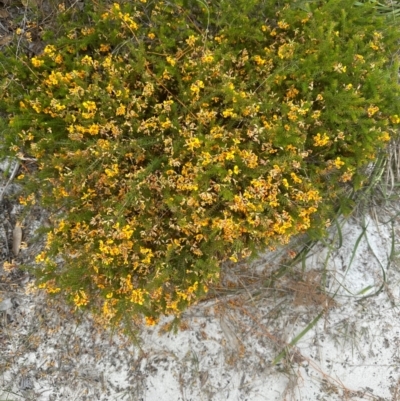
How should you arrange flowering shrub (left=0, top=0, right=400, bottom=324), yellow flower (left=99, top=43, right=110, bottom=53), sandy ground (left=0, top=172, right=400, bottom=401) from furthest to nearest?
sandy ground (left=0, top=172, right=400, bottom=401) → yellow flower (left=99, top=43, right=110, bottom=53) → flowering shrub (left=0, top=0, right=400, bottom=324)

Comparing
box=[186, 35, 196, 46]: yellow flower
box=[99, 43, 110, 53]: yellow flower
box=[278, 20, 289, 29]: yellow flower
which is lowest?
box=[186, 35, 196, 46]: yellow flower

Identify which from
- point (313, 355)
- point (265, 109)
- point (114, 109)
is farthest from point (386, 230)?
point (114, 109)

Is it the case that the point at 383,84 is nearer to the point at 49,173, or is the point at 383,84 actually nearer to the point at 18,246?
the point at 49,173

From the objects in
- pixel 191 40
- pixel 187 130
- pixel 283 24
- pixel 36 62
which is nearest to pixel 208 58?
pixel 191 40

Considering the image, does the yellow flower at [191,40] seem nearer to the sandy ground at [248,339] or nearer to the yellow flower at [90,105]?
the yellow flower at [90,105]

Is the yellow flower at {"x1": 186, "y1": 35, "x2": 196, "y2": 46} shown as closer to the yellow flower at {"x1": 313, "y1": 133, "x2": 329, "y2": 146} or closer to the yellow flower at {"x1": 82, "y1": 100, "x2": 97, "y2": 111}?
the yellow flower at {"x1": 82, "y1": 100, "x2": 97, "y2": 111}

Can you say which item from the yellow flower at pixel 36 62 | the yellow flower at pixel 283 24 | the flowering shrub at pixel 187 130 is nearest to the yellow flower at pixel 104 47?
the flowering shrub at pixel 187 130

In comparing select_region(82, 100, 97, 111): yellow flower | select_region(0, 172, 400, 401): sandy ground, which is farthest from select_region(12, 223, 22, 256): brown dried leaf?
select_region(82, 100, 97, 111): yellow flower
